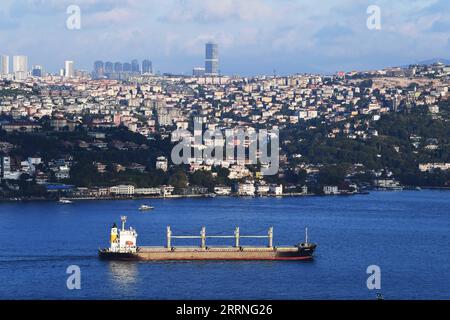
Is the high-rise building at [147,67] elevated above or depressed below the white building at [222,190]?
above

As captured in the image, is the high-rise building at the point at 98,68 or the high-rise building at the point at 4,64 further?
the high-rise building at the point at 98,68

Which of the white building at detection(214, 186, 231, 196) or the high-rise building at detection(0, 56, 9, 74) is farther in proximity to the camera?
the high-rise building at detection(0, 56, 9, 74)

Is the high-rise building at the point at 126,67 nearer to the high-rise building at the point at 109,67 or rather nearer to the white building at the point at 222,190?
the high-rise building at the point at 109,67

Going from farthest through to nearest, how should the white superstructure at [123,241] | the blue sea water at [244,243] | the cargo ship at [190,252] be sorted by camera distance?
1. the white superstructure at [123,241]
2. the cargo ship at [190,252]
3. the blue sea water at [244,243]

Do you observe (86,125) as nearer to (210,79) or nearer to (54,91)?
(54,91)

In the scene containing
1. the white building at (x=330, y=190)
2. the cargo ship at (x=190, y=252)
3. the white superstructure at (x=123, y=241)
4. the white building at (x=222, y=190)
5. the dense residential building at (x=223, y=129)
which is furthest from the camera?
the white building at (x=330, y=190)

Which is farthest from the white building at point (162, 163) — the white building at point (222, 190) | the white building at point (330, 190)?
the white building at point (330, 190)

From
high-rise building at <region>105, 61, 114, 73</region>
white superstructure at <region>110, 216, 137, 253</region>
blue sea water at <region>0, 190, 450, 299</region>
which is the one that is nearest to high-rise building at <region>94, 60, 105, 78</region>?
high-rise building at <region>105, 61, 114, 73</region>

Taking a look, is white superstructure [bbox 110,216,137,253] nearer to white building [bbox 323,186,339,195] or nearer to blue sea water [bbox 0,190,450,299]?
blue sea water [bbox 0,190,450,299]

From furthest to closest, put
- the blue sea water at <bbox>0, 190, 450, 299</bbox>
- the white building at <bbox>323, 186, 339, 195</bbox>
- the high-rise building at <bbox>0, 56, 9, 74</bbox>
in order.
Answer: the high-rise building at <bbox>0, 56, 9, 74</bbox> → the white building at <bbox>323, 186, 339, 195</bbox> → the blue sea water at <bbox>0, 190, 450, 299</bbox>

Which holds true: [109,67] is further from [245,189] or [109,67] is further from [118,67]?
[245,189]
